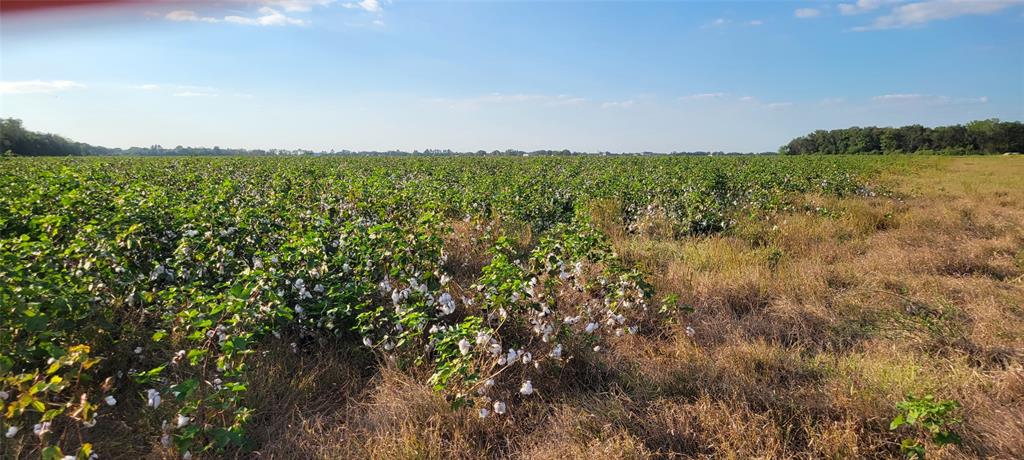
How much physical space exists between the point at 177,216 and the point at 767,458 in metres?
5.53

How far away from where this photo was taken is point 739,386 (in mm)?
3328

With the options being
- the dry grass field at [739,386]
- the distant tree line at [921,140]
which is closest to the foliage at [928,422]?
the dry grass field at [739,386]

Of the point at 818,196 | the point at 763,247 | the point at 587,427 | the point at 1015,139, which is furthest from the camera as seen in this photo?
the point at 1015,139

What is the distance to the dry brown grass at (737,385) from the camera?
2.85 m

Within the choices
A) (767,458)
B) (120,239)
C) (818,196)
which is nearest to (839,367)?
(767,458)

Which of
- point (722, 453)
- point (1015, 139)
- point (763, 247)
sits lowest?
point (722, 453)

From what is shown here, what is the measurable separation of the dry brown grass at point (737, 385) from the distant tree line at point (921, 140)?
76557mm

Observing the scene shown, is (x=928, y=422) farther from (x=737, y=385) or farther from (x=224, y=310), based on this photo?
(x=224, y=310)

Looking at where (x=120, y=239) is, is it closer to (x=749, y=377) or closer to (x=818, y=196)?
(x=749, y=377)

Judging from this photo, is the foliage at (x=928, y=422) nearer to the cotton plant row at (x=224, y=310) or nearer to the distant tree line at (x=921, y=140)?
the cotton plant row at (x=224, y=310)

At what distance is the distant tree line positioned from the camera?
221ft

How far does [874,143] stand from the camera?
8031cm

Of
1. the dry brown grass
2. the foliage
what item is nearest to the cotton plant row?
the dry brown grass

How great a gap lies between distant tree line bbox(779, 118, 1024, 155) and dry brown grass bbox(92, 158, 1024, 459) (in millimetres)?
76557
